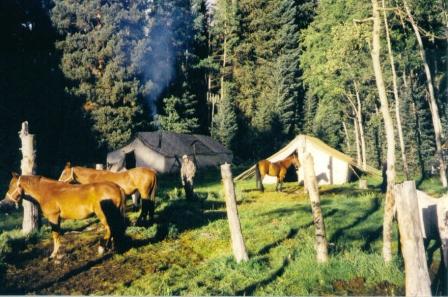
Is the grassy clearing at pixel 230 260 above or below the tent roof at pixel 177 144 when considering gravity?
below

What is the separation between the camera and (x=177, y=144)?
109ft

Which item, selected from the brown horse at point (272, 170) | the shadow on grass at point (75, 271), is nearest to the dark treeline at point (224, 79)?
the brown horse at point (272, 170)

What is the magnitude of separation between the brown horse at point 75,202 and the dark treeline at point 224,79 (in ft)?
47.8

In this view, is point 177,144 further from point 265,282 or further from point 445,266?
point 445,266

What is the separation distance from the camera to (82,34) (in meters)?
36.1

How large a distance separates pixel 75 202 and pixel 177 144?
24522 millimetres

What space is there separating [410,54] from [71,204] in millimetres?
27660

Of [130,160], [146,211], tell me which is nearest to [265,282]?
[146,211]

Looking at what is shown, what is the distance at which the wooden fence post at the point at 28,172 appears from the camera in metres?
11.0

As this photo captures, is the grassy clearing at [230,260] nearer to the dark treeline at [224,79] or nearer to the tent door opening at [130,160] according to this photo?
the dark treeline at [224,79]

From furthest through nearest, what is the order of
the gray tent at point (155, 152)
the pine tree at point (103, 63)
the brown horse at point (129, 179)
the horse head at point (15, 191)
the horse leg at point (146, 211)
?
the pine tree at point (103, 63)
the gray tent at point (155, 152)
the brown horse at point (129, 179)
the horse leg at point (146, 211)
the horse head at point (15, 191)

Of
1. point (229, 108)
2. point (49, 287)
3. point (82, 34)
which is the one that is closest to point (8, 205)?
point (49, 287)

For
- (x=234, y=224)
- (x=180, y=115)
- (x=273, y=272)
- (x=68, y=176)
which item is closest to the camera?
(x=273, y=272)

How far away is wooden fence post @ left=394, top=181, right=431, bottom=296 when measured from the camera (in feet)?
20.3
